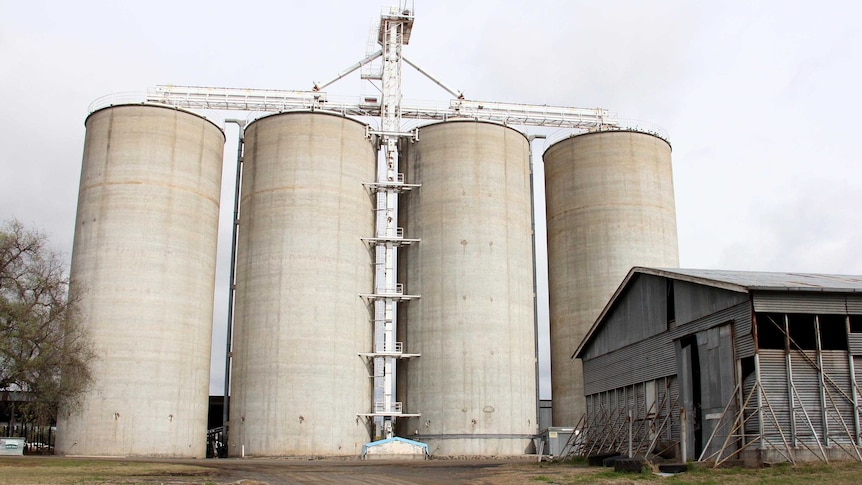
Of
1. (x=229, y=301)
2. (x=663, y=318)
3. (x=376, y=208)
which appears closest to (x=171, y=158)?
(x=229, y=301)

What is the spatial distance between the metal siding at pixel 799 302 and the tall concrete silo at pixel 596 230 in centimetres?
3125

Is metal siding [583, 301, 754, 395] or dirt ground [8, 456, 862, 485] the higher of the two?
metal siding [583, 301, 754, 395]

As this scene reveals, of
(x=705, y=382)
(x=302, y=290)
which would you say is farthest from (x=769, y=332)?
(x=302, y=290)

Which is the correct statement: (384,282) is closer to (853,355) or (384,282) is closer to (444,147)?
(444,147)

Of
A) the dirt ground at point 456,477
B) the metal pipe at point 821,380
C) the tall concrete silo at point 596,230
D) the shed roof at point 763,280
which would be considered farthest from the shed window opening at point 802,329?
the tall concrete silo at point 596,230

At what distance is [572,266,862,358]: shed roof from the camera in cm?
3145

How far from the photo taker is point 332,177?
6184cm

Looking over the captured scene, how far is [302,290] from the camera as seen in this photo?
194 ft

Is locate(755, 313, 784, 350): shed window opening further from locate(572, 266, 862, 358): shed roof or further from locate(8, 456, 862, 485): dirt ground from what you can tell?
locate(8, 456, 862, 485): dirt ground

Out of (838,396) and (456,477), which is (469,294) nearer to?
(456,477)

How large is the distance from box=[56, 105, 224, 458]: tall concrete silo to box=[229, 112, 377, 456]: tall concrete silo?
2.81 m

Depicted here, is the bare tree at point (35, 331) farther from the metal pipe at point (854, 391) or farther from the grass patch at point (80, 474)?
the metal pipe at point (854, 391)

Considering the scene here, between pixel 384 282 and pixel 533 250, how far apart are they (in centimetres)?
1210

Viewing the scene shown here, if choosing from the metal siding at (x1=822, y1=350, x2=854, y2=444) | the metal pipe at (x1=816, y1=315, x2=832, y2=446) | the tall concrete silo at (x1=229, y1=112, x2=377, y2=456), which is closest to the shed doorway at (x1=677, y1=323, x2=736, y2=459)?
the metal pipe at (x1=816, y1=315, x2=832, y2=446)
